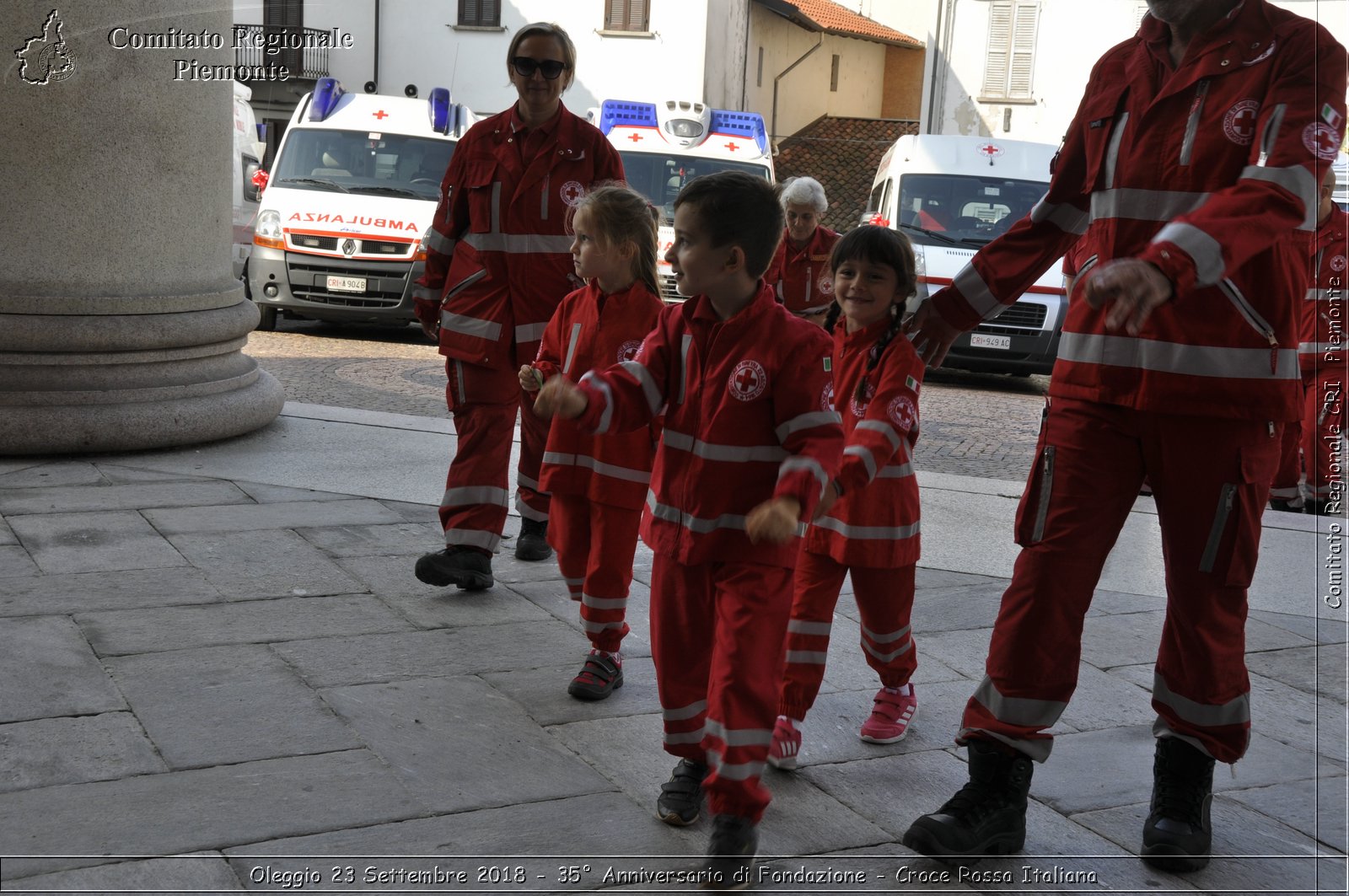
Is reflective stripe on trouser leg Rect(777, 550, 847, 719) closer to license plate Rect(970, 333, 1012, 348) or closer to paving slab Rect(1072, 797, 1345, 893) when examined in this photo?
paving slab Rect(1072, 797, 1345, 893)

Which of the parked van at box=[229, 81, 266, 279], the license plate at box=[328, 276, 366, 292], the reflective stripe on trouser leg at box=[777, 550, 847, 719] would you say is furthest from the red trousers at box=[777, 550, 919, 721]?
the parked van at box=[229, 81, 266, 279]

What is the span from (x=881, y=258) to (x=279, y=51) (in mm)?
31695

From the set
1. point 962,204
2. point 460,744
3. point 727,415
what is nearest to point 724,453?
point 727,415

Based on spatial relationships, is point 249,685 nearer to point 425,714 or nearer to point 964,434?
point 425,714

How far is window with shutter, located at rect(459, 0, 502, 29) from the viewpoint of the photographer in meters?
33.5

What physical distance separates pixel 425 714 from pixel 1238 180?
243 centimetres

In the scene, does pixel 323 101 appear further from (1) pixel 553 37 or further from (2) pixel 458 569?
(2) pixel 458 569

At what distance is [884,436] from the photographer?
346cm

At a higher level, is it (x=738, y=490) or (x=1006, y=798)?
(x=738, y=490)

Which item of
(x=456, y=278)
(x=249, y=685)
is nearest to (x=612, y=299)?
(x=456, y=278)

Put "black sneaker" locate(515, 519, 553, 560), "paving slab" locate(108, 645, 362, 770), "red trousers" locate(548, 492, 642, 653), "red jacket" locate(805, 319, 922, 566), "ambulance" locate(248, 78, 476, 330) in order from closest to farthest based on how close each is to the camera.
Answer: "paving slab" locate(108, 645, 362, 770) → "red jacket" locate(805, 319, 922, 566) → "red trousers" locate(548, 492, 642, 653) → "black sneaker" locate(515, 519, 553, 560) → "ambulance" locate(248, 78, 476, 330)

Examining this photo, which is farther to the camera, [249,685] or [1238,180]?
[249,685]

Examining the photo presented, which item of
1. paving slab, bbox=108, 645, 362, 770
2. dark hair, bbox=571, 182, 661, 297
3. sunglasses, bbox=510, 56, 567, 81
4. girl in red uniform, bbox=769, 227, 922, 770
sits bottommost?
paving slab, bbox=108, 645, 362, 770

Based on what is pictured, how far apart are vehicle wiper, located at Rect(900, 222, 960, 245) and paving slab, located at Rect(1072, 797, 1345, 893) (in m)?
11.7
